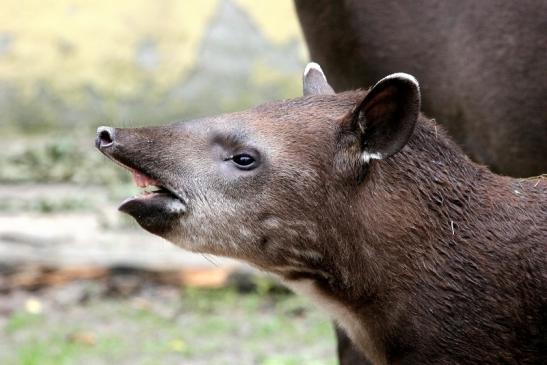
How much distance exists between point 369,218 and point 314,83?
2.23 feet

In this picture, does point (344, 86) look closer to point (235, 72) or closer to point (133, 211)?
point (133, 211)

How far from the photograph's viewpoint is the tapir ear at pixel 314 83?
13.8 ft

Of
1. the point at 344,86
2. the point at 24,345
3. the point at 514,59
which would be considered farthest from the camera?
the point at 24,345

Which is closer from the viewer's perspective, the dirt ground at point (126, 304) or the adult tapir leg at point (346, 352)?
the adult tapir leg at point (346, 352)

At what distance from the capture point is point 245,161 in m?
3.87

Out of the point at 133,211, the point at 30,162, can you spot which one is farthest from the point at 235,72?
the point at 133,211

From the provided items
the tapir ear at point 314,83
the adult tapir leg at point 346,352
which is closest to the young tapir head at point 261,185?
the tapir ear at point 314,83

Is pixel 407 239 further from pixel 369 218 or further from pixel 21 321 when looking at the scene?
pixel 21 321

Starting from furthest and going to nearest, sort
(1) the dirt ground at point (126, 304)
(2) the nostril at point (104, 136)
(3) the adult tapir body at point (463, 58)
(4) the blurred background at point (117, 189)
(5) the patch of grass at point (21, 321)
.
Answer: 1. (5) the patch of grass at point (21, 321)
2. (4) the blurred background at point (117, 189)
3. (1) the dirt ground at point (126, 304)
4. (3) the adult tapir body at point (463, 58)
5. (2) the nostril at point (104, 136)

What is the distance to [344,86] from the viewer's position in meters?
5.53

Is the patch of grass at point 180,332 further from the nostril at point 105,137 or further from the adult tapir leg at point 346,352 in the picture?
the nostril at point 105,137

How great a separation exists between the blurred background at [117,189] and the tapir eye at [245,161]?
3913 millimetres

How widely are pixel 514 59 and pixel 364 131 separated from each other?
1.57 meters

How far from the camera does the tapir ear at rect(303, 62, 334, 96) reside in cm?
420
